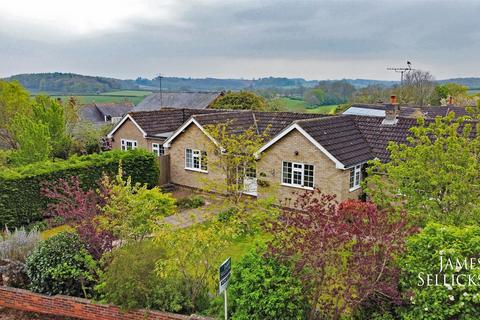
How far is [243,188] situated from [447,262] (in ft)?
42.4

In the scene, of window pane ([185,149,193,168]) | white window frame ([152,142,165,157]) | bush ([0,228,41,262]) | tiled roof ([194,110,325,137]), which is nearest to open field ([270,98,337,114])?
tiled roof ([194,110,325,137])

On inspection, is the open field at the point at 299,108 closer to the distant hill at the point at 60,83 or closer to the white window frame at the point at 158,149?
the white window frame at the point at 158,149

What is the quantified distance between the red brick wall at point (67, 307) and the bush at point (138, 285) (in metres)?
0.23

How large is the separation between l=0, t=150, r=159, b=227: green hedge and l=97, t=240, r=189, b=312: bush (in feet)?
33.4

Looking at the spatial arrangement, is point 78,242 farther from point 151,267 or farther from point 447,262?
point 447,262

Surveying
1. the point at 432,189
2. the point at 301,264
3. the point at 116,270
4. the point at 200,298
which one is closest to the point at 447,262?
the point at 301,264

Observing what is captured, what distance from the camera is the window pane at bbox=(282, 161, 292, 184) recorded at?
22.7 meters

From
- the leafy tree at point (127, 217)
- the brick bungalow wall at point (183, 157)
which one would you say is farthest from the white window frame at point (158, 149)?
the leafy tree at point (127, 217)

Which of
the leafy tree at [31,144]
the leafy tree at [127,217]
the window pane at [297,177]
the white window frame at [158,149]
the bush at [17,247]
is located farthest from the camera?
the white window frame at [158,149]

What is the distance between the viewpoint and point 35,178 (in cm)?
2017

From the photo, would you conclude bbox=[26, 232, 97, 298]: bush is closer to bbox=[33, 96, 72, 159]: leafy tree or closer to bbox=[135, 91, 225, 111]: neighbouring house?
bbox=[33, 96, 72, 159]: leafy tree

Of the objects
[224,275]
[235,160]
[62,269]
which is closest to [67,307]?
[62,269]

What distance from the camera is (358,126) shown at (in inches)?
983

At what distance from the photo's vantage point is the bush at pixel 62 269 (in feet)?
39.1
